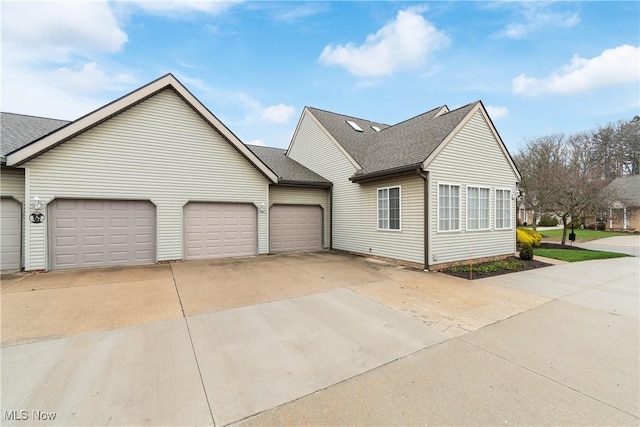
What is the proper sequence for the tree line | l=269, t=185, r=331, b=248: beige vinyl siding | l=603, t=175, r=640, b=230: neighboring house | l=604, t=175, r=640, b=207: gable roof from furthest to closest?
l=603, t=175, r=640, b=230: neighboring house, l=604, t=175, r=640, b=207: gable roof, the tree line, l=269, t=185, r=331, b=248: beige vinyl siding

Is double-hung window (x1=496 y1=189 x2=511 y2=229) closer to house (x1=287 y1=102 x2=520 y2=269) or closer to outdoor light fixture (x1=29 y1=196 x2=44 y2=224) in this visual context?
house (x1=287 y1=102 x2=520 y2=269)

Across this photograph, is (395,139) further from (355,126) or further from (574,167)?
(574,167)

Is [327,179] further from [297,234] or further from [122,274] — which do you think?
[122,274]

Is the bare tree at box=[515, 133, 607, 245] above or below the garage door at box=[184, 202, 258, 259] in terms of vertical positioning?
above

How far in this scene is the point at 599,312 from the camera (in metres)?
5.37

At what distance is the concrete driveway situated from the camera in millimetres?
2553

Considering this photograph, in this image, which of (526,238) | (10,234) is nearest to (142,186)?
(10,234)

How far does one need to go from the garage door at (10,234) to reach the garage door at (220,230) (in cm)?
458

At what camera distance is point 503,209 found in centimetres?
Answer: 1139

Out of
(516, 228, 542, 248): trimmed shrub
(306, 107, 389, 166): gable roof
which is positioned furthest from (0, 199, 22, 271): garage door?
(516, 228, 542, 248): trimmed shrub

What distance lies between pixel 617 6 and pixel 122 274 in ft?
60.4

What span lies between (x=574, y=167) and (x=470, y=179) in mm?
14334

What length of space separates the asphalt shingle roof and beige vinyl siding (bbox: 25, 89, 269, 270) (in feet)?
15.6

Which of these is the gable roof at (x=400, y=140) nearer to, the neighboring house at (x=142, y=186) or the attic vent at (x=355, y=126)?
the attic vent at (x=355, y=126)
